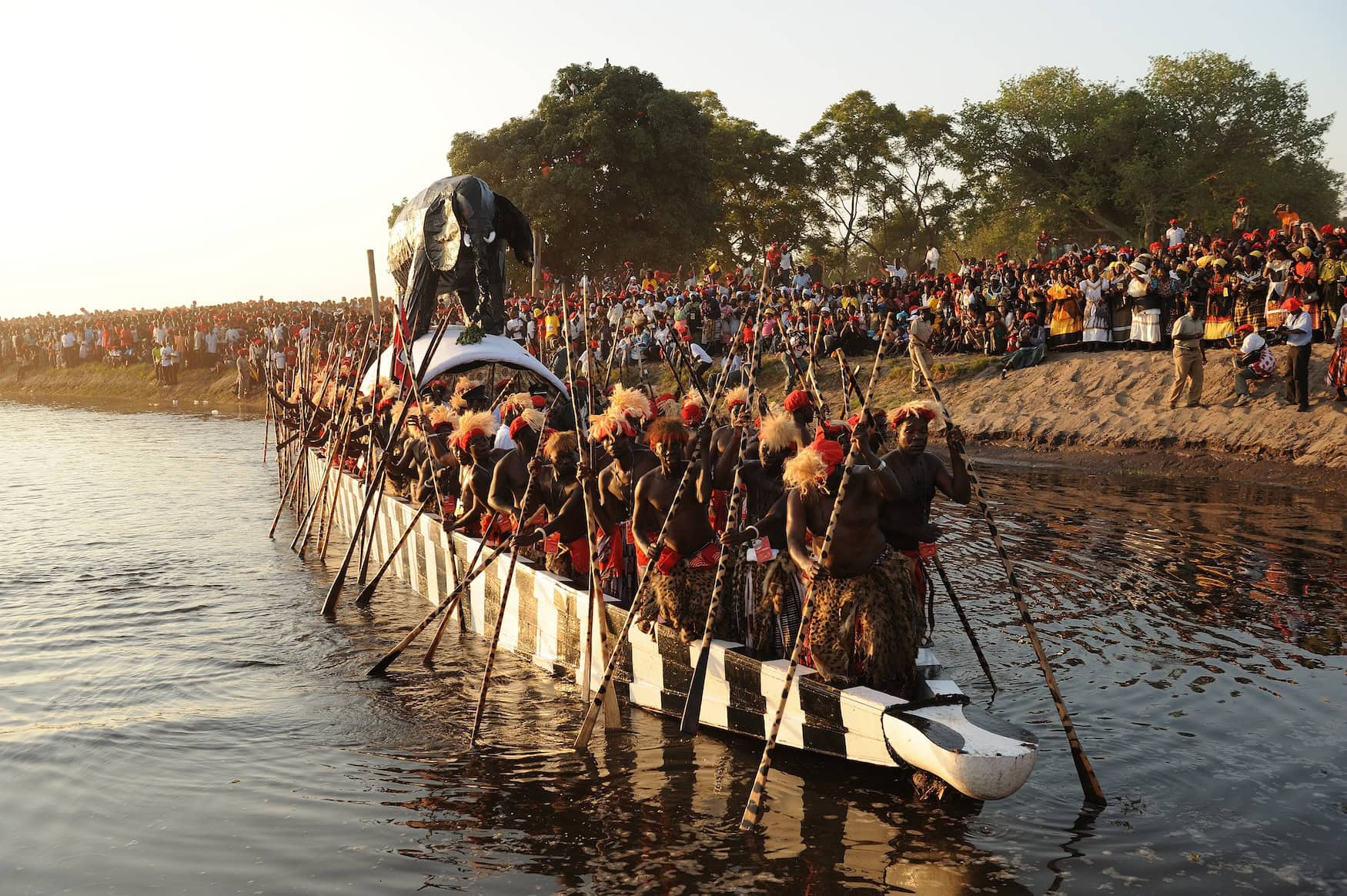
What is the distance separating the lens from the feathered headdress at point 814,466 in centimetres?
642

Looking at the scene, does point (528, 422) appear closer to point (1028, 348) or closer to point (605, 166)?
point (1028, 348)

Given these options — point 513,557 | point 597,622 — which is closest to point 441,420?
point 513,557

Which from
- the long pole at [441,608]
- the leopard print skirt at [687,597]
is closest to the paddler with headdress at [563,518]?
the long pole at [441,608]

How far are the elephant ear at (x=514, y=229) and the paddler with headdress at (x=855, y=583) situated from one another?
14.1 metres

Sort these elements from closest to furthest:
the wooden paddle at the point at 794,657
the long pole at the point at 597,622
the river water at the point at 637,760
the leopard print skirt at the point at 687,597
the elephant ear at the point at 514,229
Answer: the river water at the point at 637,760
the wooden paddle at the point at 794,657
the leopard print skirt at the point at 687,597
the long pole at the point at 597,622
the elephant ear at the point at 514,229

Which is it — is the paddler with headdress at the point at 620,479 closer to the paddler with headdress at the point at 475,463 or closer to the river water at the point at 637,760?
the river water at the point at 637,760

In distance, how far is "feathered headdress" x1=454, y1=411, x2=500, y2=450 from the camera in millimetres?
10062

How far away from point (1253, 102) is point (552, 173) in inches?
953

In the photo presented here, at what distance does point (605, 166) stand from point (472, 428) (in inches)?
1240

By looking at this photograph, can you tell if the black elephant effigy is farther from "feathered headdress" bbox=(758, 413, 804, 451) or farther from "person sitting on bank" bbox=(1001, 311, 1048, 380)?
"feathered headdress" bbox=(758, 413, 804, 451)

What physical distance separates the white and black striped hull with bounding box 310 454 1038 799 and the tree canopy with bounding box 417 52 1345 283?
1228 inches

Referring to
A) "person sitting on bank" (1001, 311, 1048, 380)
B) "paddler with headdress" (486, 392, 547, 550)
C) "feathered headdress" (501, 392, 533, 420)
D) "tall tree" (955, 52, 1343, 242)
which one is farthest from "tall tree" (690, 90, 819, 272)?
"paddler with headdress" (486, 392, 547, 550)

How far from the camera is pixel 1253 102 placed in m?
37.8

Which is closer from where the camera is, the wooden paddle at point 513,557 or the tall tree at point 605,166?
the wooden paddle at point 513,557
